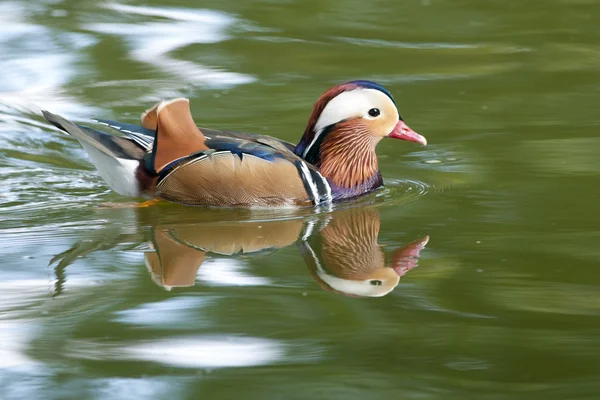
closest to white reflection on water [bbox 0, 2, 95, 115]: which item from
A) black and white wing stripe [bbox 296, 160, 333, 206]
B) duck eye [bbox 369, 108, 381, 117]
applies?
black and white wing stripe [bbox 296, 160, 333, 206]

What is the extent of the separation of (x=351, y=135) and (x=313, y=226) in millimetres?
997

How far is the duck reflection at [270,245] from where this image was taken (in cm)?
571

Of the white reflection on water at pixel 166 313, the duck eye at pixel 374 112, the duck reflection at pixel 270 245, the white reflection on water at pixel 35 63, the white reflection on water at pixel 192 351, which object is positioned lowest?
the duck reflection at pixel 270 245

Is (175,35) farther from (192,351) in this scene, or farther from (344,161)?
(192,351)

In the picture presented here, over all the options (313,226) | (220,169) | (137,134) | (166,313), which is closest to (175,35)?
(137,134)

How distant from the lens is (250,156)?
708cm

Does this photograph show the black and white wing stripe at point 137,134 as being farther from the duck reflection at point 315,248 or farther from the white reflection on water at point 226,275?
the white reflection on water at point 226,275

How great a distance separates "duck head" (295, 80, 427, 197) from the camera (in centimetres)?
738

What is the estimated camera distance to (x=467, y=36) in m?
11.4

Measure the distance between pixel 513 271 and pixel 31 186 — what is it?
340 cm

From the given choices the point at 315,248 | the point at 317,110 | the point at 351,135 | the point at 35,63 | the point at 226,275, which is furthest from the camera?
the point at 35,63

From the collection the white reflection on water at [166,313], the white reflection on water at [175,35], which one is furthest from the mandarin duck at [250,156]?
the white reflection on water at [175,35]

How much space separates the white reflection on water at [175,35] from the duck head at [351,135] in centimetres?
259

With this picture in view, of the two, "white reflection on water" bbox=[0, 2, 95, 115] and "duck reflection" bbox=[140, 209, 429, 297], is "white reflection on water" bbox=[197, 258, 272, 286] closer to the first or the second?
"duck reflection" bbox=[140, 209, 429, 297]
